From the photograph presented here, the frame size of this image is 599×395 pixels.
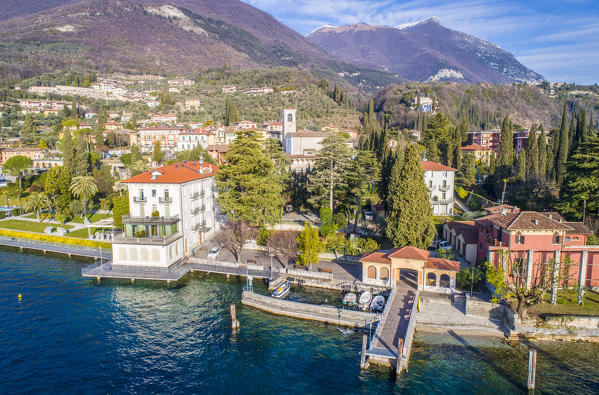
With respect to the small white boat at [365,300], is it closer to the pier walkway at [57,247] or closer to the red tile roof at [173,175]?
the red tile roof at [173,175]

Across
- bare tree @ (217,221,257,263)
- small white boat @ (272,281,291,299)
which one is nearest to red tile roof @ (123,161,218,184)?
bare tree @ (217,221,257,263)

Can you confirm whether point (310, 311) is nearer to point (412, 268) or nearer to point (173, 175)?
point (412, 268)

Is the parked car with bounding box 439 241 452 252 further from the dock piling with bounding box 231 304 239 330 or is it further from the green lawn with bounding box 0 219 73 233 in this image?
the green lawn with bounding box 0 219 73 233

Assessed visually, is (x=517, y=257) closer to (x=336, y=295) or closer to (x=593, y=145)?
(x=336, y=295)

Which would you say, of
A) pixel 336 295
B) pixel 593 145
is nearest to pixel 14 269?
pixel 336 295

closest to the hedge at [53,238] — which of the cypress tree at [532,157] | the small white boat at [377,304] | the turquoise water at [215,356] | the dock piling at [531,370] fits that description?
the turquoise water at [215,356]

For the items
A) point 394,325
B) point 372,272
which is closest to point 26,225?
point 372,272
